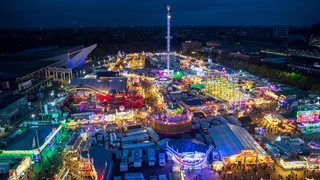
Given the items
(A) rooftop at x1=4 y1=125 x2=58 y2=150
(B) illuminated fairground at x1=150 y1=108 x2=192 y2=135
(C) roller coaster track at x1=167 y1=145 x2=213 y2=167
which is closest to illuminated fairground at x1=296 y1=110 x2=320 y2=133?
(B) illuminated fairground at x1=150 y1=108 x2=192 y2=135

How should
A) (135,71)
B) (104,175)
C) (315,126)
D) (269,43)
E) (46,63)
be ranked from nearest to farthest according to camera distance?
(104,175) → (315,126) → (46,63) → (135,71) → (269,43)

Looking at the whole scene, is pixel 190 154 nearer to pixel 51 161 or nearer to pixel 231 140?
pixel 231 140

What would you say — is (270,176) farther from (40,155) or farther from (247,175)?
(40,155)

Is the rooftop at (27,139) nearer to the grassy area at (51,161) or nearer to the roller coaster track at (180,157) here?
the grassy area at (51,161)

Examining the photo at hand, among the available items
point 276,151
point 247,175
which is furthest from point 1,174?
point 276,151

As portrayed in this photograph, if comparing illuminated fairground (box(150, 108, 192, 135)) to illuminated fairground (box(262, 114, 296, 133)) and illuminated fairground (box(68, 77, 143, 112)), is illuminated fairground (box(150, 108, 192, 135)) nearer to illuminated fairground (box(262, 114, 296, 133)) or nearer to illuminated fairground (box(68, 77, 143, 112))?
illuminated fairground (box(68, 77, 143, 112))
